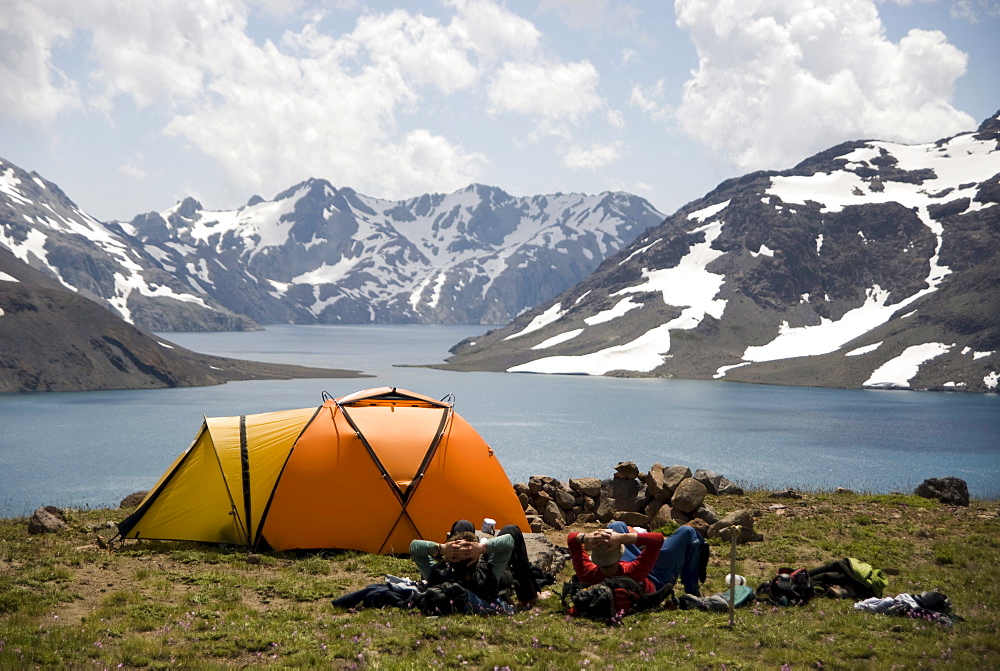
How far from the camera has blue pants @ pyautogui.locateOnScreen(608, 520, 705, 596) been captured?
12.9 metres

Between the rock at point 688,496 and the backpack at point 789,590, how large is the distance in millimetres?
6656

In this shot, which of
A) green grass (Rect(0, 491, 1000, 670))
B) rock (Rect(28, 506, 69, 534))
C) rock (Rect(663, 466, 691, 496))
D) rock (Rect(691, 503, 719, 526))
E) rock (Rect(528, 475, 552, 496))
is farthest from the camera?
rock (Rect(528, 475, 552, 496))

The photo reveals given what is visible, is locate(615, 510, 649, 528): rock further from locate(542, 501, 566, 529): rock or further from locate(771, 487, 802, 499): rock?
locate(771, 487, 802, 499): rock

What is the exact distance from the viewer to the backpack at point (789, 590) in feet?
42.1

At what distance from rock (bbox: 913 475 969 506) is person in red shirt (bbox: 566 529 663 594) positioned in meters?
15.5

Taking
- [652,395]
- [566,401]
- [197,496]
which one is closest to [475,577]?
[197,496]

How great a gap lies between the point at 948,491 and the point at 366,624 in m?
19.9

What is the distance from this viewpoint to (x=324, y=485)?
17844 millimetres

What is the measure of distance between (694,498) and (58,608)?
46.2 ft

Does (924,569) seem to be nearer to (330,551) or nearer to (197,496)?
(330,551)

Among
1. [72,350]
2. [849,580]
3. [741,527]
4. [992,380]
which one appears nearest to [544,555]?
[849,580]

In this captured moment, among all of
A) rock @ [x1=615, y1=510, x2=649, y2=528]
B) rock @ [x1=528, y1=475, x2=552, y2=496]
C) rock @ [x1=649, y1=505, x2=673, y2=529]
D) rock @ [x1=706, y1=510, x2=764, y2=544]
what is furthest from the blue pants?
rock @ [x1=528, y1=475, x2=552, y2=496]

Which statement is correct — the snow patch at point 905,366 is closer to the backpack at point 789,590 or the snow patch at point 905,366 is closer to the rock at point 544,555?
the rock at point 544,555

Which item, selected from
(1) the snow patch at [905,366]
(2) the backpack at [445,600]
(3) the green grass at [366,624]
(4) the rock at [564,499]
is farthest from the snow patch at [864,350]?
(2) the backpack at [445,600]
